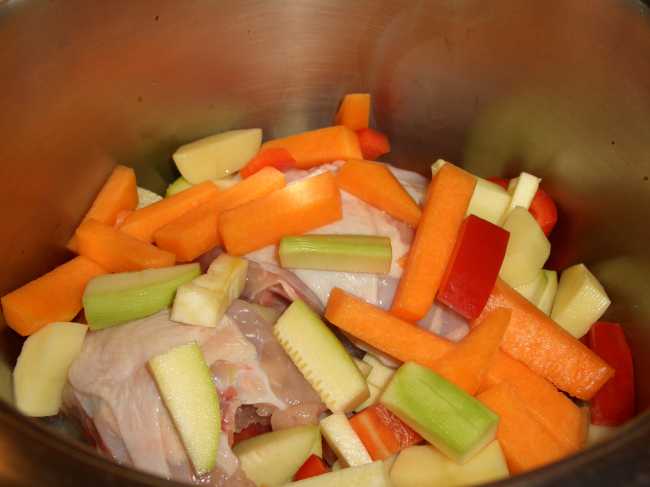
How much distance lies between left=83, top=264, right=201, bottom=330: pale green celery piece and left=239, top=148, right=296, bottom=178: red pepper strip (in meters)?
0.51

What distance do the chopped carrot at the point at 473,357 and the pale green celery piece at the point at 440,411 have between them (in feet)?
0.19

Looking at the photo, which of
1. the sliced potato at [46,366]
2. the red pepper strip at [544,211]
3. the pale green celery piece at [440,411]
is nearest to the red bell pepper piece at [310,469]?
the pale green celery piece at [440,411]

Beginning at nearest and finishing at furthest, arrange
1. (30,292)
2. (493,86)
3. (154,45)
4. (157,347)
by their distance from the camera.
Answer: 1. (157,347)
2. (30,292)
3. (154,45)
4. (493,86)

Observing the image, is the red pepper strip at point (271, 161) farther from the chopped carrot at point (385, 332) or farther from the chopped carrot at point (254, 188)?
the chopped carrot at point (385, 332)

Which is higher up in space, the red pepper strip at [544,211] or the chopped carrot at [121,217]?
the red pepper strip at [544,211]

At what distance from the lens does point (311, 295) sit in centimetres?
186

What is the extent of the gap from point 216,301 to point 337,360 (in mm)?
322

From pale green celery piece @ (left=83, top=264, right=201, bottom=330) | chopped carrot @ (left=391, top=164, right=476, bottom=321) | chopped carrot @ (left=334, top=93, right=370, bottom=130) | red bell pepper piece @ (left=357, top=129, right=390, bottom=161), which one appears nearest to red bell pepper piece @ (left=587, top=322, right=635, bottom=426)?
chopped carrot @ (left=391, top=164, right=476, bottom=321)

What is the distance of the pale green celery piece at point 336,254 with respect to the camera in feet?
5.98

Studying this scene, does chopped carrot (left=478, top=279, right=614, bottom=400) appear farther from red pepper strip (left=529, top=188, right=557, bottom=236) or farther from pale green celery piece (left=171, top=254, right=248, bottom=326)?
pale green celery piece (left=171, top=254, right=248, bottom=326)

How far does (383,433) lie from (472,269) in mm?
466

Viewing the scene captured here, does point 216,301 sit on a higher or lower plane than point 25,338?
higher

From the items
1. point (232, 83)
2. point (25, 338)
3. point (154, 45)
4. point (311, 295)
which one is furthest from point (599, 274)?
point (25, 338)

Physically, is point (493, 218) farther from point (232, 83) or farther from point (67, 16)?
point (67, 16)
